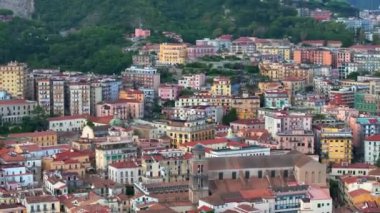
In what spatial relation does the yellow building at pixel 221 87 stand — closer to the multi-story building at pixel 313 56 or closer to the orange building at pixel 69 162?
the multi-story building at pixel 313 56

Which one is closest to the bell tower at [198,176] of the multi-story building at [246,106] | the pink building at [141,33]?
the multi-story building at [246,106]

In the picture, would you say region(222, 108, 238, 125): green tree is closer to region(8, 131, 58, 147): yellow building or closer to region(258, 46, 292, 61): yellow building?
region(8, 131, 58, 147): yellow building

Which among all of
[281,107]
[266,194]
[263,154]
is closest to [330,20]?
[281,107]

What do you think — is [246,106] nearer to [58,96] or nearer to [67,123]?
[67,123]

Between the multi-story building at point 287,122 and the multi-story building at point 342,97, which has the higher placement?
the multi-story building at point 342,97

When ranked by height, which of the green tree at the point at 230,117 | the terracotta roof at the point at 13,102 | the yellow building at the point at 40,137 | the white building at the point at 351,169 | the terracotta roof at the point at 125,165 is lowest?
the white building at the point at 351,169

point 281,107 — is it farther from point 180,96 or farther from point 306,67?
point 306,67

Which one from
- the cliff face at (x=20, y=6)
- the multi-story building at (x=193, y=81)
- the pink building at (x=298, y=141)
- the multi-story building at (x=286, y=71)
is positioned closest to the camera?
the pink building at (x=298, y=141)
